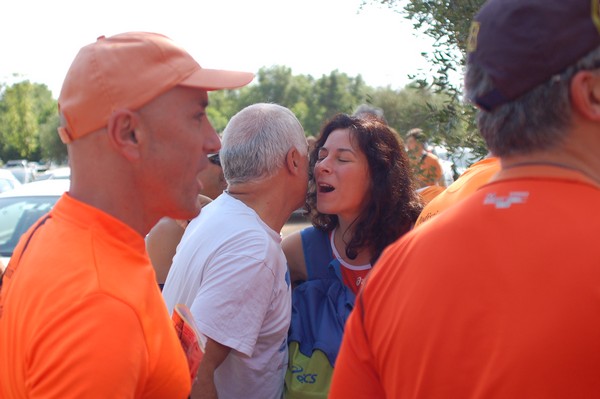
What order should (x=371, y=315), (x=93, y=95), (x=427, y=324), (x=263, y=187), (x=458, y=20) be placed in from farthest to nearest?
(x=458, y=20) → (x=263, y=187) → (x=93, y=95) → (x=371, y=315) → (x=427, y=324)

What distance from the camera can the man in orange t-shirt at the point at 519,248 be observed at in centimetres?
130

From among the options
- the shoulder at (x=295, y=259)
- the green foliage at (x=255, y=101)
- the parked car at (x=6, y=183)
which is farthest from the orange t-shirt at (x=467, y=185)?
the green foliage at (x=255, y=101)

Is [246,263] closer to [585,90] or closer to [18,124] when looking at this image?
[585,90]

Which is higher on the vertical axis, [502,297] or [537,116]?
[537,116]

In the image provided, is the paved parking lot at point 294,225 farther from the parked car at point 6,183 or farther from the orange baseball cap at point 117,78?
the orange baseball cap at point 117,78

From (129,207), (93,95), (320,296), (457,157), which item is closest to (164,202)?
(129,207)

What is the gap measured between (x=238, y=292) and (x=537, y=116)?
1.51 m

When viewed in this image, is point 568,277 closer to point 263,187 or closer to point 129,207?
point 129,207

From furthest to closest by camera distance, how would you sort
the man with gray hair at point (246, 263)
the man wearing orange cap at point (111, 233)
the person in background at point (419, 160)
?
the person in background at point (419, 160) → the man with gray hair at point (246, 263) → the man wearing orange cap at point (111, 233)

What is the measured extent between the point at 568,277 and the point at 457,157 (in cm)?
274

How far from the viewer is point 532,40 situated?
1376 mm

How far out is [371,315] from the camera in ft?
5.12

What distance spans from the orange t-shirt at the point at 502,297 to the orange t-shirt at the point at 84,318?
51 cm

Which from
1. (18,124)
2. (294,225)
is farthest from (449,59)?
(18,124)
